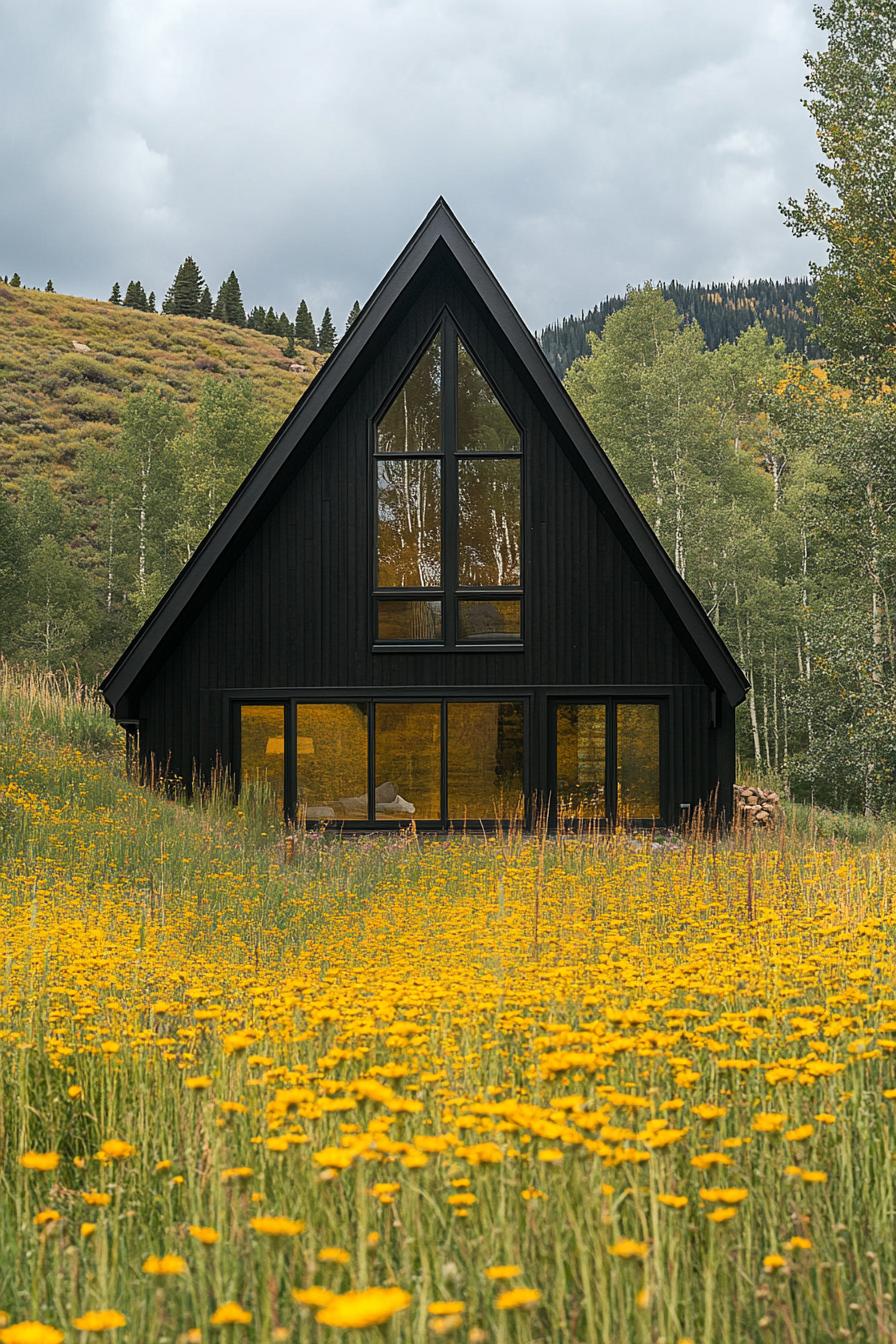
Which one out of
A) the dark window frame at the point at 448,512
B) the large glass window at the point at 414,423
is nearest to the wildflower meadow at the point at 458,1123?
the dark window frame at the point at 448,512

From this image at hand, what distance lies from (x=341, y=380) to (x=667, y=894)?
28.0ft

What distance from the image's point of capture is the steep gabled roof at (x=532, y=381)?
580 inches

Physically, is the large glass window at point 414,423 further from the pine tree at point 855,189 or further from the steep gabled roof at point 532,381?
the pine tree at point 855,189

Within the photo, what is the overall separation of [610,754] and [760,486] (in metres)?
25.4

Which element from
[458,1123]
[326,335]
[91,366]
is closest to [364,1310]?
[458,1123]

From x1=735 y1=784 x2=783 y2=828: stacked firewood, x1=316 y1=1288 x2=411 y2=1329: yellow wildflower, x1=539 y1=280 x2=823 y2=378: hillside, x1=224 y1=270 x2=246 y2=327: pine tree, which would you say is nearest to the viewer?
x1=316 y1=1288 x2=411 y2=1329: yellow wildflower

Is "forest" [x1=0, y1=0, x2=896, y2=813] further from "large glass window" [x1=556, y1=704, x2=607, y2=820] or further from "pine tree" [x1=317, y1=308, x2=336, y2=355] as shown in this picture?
"pine tree" [x1=317, y1=308, x2=336, y2=355]

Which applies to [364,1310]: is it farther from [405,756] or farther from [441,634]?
[441,634]

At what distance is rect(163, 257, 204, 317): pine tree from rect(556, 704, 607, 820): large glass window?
3941 inches

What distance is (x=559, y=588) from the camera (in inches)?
611

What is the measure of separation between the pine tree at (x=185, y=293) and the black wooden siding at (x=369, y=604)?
98.3 m

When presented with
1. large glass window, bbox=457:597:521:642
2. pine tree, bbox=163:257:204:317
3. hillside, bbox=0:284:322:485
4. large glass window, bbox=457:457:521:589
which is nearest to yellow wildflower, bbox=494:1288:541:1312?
large glass window, bbox=457:597:521:642

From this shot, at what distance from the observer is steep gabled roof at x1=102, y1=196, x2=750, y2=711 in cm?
1474

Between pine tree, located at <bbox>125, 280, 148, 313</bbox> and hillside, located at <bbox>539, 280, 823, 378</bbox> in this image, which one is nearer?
pine tree, located at <bbox>125, 280, 148, 313</bbox>
